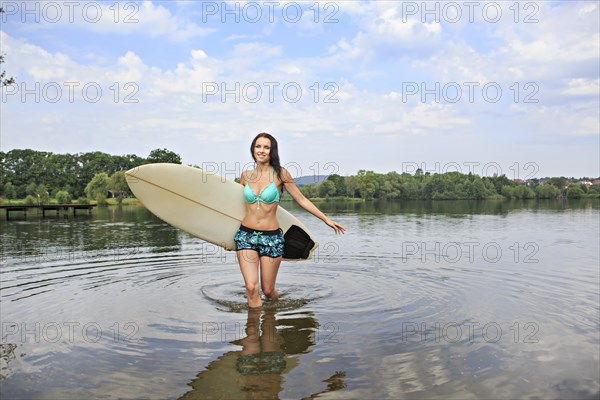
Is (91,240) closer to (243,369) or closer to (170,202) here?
(170,202)

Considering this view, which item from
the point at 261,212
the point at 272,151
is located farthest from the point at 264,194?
the point at 272,151

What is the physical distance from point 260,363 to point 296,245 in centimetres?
328

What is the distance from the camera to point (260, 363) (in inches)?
194

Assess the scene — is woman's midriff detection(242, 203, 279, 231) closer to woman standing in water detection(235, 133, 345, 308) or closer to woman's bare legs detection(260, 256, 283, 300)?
woman standing in water detection(235, 133, 345, 308)

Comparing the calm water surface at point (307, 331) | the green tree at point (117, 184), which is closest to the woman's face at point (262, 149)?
the calm water surface at point (307, 331)

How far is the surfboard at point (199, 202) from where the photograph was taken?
26.2ft

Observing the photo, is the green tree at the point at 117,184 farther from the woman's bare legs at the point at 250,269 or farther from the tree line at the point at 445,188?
the woman's bare legs at the point at 250,269

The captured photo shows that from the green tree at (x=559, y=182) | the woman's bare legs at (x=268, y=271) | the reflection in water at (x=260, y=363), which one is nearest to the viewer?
the reflection in water at (x=260, y=363)

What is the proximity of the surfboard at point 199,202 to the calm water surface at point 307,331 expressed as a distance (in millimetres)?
976

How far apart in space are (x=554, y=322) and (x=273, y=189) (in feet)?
13.7

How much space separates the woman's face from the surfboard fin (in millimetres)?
1733

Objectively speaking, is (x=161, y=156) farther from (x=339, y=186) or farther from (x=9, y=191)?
(x=339, y=186)

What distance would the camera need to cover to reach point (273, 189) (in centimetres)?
690

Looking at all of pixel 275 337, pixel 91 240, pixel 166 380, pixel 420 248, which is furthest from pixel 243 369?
pixel 91 240
